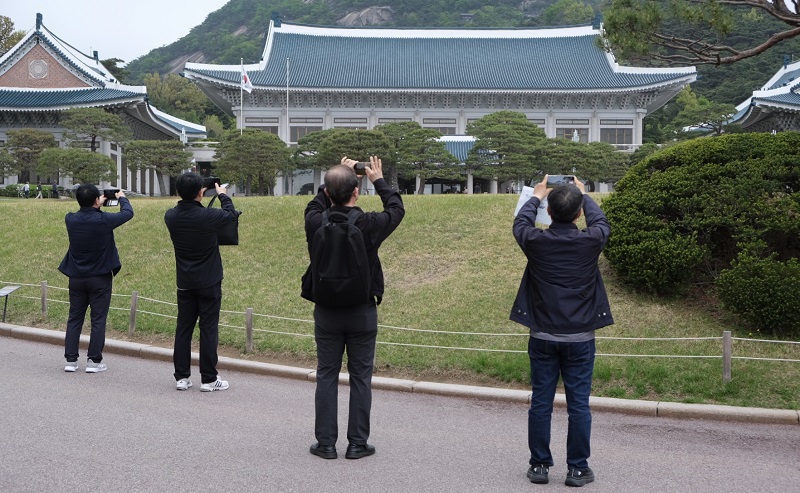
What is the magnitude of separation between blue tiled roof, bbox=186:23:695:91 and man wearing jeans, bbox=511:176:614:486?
1450 inches

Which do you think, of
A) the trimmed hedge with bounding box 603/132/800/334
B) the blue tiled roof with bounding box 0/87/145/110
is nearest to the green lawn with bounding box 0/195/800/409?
the trimmed hedge with bounding box 603/132/800/334

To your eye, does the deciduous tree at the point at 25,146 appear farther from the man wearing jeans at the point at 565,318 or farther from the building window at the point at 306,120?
the man wearing jeans at the point at 565,318

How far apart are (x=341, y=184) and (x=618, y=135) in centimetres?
4026

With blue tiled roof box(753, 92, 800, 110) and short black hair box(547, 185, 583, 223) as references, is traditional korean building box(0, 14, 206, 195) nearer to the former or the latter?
blue tiled roof box(753, 92, 800, 110)

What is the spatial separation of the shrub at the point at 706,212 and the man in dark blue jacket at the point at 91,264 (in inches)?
249

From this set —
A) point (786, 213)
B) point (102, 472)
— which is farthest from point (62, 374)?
point (786, 213)

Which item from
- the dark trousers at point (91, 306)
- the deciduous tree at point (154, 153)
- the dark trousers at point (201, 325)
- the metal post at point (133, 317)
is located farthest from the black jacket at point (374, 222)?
the deciduous tree at point (154, 153)

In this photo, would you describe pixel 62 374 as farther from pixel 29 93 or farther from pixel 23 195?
pixel 29 93

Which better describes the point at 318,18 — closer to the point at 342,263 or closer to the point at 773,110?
the point at 773,110

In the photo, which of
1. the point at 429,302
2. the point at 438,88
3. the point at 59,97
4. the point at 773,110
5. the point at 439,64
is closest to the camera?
the point at 429,302

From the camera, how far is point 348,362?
4.95m

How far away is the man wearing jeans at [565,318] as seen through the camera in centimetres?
449

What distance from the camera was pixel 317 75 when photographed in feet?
138

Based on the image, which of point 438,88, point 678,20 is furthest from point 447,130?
point 678,20
